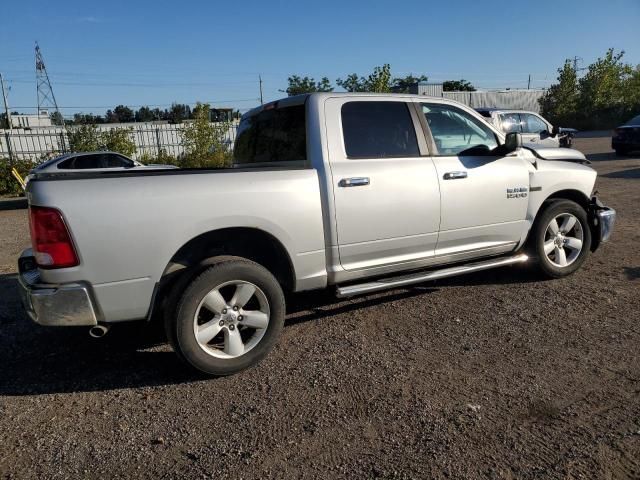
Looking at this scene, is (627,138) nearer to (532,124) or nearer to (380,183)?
(532,124)

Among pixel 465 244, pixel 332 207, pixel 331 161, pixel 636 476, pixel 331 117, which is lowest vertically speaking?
pixel 636 476

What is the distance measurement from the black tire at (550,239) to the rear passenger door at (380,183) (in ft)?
4.39

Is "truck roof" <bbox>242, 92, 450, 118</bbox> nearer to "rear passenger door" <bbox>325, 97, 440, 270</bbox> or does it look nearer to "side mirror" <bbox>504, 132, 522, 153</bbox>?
"rear passenger door" <bbox>325, 97, 440, 270</bbox>

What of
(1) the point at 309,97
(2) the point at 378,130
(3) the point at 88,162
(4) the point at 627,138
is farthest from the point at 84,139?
(4) the point at 627,138

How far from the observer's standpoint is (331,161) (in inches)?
151

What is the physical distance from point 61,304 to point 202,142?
48.8 ft

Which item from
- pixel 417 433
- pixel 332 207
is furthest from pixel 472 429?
pixel 332 207

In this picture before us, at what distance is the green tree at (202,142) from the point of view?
17.1 metres

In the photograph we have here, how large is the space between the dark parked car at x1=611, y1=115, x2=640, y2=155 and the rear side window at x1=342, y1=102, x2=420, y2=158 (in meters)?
16.7

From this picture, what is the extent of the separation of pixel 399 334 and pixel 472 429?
1330mm

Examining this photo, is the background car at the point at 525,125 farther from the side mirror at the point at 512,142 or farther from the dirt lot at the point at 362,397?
the dirt lot at the point at 362,397

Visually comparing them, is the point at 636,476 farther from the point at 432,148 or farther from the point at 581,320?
the point at 432,148

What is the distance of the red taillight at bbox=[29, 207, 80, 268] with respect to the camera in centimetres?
289

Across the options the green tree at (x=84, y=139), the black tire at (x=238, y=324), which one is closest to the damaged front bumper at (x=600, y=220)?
the black tire at (x=238, y=324)
